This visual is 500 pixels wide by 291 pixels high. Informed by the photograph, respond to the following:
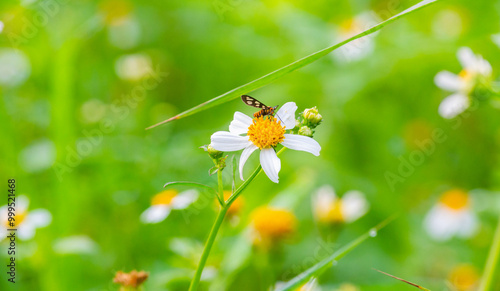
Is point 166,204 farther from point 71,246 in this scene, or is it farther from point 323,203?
point 323,203

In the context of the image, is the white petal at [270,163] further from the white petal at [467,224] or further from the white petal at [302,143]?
the white petal at [467,224]

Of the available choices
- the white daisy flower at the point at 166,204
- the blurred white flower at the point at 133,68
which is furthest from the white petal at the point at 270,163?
the blurred white flower at the point at 133,68

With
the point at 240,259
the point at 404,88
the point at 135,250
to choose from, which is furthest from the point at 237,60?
the point at 240,259

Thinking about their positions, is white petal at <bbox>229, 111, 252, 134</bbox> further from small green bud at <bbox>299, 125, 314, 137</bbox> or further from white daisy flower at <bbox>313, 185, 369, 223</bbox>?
white daisy flower at <bbox>313, 185, 369, 223</bbox>

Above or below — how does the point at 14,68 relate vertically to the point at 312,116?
above

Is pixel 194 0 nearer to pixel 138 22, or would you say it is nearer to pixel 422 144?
pixel 138 22

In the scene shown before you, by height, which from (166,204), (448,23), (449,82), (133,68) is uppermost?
(448,23)

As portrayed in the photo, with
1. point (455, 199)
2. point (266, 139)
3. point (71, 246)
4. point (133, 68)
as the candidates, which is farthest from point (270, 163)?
point (133, 68)
